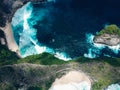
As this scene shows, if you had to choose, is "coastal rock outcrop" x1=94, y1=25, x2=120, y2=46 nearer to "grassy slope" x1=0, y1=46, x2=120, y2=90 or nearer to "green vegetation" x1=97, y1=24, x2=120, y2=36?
"green vegetation" x1=97, y1=24, x2=120, y2=36

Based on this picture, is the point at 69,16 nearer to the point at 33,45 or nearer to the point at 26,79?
the point at 33,45

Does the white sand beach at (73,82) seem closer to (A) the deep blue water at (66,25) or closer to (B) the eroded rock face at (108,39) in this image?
(A) the deep blue water at (66,25)

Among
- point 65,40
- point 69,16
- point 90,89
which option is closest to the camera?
point 90,89

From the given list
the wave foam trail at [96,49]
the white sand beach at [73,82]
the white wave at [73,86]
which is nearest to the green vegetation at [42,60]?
the white sand beach at [73,82]

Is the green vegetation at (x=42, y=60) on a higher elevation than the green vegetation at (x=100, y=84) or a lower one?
higher

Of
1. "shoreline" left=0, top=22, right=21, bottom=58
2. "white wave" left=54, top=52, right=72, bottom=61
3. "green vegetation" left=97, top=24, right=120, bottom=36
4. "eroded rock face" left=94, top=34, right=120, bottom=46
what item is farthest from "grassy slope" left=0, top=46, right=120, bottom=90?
"green vegetation" left=97, top=24, right=120, bottom=36

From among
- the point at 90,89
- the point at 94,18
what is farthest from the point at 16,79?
the point at 94,18

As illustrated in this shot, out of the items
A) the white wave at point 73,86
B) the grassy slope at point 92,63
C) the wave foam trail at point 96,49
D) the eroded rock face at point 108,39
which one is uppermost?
the eroded rock face at point 108,39
